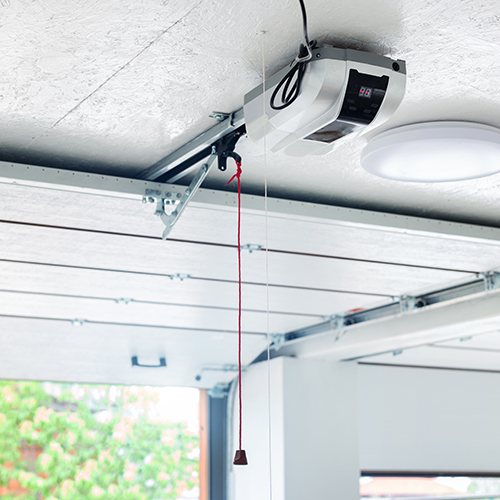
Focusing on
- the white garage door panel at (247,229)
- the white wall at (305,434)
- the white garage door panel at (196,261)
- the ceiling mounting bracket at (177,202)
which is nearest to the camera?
the ceiling mounting bracket at (177,202)

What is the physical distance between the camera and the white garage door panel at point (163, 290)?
368 centimetres

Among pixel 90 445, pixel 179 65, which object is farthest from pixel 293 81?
pixel 90 445

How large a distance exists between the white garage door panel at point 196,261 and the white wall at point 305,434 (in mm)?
1500

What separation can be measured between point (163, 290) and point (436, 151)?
211 cm

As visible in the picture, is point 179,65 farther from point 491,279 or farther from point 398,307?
point 398,307

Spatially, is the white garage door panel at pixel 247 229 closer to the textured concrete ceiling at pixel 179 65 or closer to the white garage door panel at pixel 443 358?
the textured concrete ceiling at pixel 179 65

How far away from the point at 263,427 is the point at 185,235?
271cm

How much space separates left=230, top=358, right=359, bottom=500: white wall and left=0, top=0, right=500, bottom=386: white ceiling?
0.77 metres

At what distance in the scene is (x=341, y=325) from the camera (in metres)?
4.82

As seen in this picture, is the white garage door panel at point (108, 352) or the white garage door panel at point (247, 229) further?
the white garage door panel at point (108, 352)

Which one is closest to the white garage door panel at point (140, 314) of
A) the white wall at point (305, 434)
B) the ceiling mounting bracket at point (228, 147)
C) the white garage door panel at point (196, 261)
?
the white wall at point (305, 434)

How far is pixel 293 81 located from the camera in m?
1.92

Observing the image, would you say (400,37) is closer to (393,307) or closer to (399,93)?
(399,93)

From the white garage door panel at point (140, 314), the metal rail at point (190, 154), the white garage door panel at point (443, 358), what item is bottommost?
the white garage door panel at point (443, 358)
